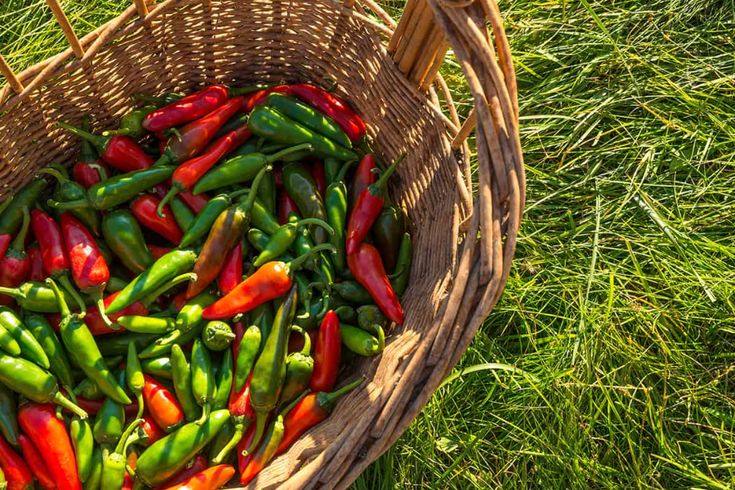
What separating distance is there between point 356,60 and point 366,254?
32.4 inches

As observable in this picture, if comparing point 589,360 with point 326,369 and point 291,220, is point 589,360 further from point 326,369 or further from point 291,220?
point 291,220

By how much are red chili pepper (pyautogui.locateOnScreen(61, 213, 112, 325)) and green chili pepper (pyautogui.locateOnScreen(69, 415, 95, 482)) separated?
1.22 feet

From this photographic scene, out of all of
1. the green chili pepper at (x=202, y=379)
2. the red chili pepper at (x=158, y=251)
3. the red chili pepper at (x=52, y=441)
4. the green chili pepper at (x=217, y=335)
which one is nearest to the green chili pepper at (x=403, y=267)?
the green chili pepper at (x=217, y=335)

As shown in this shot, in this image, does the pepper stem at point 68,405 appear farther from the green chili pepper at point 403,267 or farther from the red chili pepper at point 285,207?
the green chili pepper at point 403,267

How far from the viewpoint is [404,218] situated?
9.83 feet

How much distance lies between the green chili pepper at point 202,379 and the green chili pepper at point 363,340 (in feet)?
1.67

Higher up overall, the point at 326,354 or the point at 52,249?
the point at 52,249

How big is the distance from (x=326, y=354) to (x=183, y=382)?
53cm

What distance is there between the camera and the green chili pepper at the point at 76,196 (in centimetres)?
282

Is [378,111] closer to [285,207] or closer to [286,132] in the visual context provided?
[286,132]

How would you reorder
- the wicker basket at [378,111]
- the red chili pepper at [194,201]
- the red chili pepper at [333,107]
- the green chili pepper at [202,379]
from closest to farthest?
1. the wicker basket at [378,111]
2. the green chili pepper at [202,379]
3. the red chili pepper at [194,201]
4. the red chili pepper at [333,107]

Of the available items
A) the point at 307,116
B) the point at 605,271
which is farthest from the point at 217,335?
the point at 605,271

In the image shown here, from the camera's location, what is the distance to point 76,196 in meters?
2.82

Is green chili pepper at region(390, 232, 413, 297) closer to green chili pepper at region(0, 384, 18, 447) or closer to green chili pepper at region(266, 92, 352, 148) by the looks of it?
green chili pepper at region(266, 92, 352, 148)
